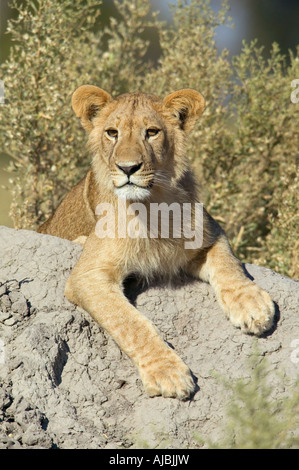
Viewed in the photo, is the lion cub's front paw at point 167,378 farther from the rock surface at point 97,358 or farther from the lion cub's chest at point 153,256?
the lion cub's chest at point 153,256

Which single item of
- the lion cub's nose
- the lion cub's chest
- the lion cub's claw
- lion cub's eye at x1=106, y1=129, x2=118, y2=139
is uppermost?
lion cub's eye at x1=106, y1=129, x2=118, y2=139

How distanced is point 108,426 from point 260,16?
2309cm

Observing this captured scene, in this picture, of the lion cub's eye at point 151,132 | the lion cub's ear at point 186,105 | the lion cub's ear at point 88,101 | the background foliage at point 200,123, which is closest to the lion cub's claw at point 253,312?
the lion cub's eye at point 151,132

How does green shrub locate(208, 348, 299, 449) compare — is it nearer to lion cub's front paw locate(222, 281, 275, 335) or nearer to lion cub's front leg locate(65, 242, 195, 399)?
lion cub's front paw locate(222, 281, 275, 335)

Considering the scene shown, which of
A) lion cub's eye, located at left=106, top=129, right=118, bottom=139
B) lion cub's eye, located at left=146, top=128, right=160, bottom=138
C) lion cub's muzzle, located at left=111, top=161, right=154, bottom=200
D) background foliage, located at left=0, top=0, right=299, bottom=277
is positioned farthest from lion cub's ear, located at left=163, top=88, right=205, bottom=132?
background foliage, located at left=0, top=0, right=299, bottom=277

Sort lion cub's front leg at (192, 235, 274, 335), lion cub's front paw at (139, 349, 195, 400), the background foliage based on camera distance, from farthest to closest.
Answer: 1. the background foliage
2. lion cub's front leg at (192, 235, 274, 335)
3. lion cub's front paw at (139, 349, 195, 400)

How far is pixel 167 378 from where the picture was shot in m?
4.01

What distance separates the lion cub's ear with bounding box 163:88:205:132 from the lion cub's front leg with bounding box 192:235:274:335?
0.92m

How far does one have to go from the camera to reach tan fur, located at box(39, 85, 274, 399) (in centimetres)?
427

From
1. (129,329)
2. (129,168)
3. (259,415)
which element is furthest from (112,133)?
(259,415)

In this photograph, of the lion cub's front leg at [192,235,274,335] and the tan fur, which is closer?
the tan fur

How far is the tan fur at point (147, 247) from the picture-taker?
Answer: 168 inches

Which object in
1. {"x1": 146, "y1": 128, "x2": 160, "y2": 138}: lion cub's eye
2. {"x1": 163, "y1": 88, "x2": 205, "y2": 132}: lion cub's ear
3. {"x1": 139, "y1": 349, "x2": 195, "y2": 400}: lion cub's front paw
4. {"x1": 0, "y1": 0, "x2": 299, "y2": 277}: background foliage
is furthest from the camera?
{"x1": 0, "y1": 0, "x2": 299, "y2": 277}: background foliage
